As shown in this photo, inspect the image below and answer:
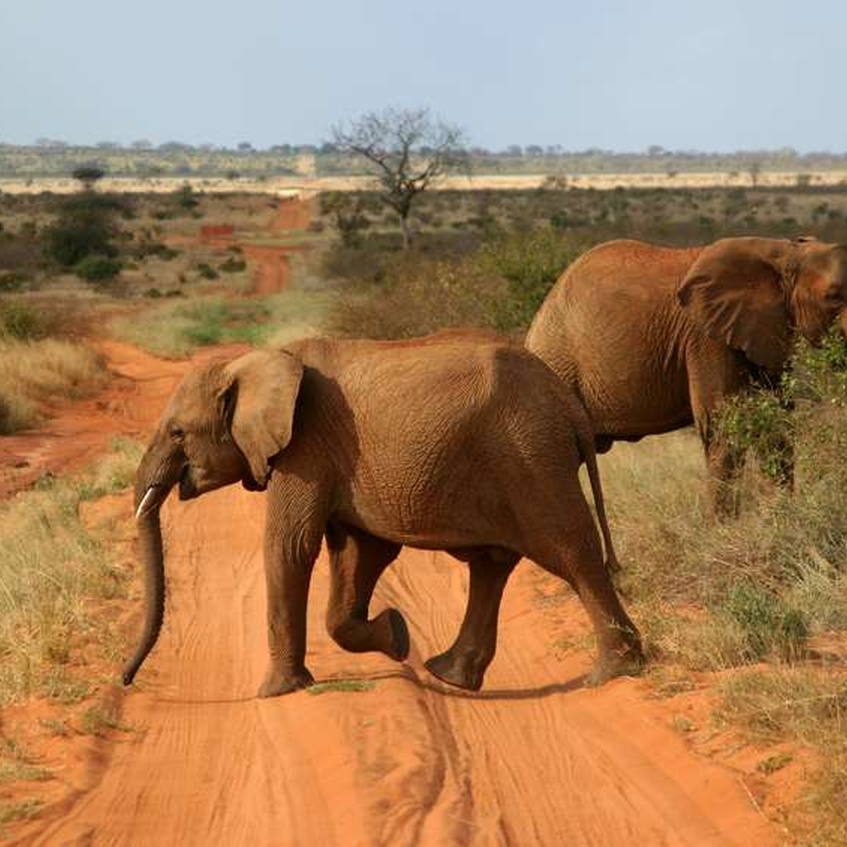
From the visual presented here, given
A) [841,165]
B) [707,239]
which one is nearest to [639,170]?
[841,165]

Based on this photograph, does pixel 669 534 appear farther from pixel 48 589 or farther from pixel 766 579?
pixel 48 589

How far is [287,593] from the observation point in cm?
792

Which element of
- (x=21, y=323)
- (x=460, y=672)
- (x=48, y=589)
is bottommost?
(x=21, y=323)

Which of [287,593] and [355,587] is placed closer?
[287,593]

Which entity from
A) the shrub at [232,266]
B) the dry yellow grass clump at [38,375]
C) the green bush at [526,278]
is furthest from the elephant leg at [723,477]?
the shrub at [232,266]

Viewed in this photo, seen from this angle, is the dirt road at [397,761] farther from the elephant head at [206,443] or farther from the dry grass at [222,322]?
the dry grass at [222,322]

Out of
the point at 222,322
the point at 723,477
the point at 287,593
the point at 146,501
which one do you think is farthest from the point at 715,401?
the point at 222,322

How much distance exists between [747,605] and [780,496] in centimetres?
187

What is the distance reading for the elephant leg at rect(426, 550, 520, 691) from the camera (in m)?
8.15

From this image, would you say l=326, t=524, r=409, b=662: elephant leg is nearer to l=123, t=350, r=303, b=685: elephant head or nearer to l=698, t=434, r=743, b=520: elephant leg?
l=123, t=350, r=303, b=685: elephant head

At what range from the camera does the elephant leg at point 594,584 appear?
25.3 ft

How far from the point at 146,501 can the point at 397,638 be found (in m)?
1.45

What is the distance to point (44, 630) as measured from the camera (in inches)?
345

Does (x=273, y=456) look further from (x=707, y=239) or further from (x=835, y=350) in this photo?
(x=707, y=239)
